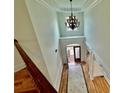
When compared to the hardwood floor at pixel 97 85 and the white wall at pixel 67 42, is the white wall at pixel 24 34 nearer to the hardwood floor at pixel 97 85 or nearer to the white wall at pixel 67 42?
the hardwood floor at pixel 97 85

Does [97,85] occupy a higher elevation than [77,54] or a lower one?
lower

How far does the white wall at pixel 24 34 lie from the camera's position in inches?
144

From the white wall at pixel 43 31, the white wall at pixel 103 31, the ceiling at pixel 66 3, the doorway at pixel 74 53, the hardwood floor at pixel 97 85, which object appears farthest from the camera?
the doorway at pixel 74 53

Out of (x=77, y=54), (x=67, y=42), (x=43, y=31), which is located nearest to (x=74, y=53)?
(x=77, y=54)

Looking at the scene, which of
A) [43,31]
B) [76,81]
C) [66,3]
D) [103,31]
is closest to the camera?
[103,31]

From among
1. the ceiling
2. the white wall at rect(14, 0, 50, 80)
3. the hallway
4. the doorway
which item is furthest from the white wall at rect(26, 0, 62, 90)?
the doorway

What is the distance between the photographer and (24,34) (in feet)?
13.0

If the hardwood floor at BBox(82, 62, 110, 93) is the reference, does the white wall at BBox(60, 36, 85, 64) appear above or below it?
above

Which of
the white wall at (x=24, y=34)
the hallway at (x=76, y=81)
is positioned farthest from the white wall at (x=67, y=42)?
the white wall at (x=24, y=34)

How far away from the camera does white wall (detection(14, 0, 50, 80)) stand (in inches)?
144

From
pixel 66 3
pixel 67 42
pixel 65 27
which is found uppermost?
pixel 66 3

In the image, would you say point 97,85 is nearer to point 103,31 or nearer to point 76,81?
point 76,81

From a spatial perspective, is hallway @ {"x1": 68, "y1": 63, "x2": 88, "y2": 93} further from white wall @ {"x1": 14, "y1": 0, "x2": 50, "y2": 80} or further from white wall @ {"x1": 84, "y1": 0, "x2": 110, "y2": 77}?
white wall @ {"x1": 14, "y1": 0, "x2": 50, "y2": 80}
